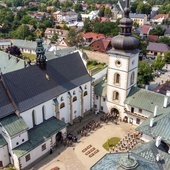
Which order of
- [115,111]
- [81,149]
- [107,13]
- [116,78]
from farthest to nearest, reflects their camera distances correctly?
[107,13], [115,111], [116,78], [81,149]

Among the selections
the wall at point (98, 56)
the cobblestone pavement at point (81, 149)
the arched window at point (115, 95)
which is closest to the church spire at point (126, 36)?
the arched window at point (115, 95)

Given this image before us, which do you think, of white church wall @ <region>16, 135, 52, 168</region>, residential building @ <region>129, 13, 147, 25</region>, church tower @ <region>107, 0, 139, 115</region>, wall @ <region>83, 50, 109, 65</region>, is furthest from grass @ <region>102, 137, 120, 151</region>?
residential building @ <region>129, 13, 147, 25</region>

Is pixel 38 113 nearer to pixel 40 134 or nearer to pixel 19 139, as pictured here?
pixel 40 134

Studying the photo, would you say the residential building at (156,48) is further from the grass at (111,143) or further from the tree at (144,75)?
the grass at (111,143)

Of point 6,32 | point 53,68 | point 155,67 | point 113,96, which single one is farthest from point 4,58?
point 6,32

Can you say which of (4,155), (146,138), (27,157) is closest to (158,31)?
(146,138)

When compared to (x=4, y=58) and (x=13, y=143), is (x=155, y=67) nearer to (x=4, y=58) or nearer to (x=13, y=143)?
(x=4, y=58)
